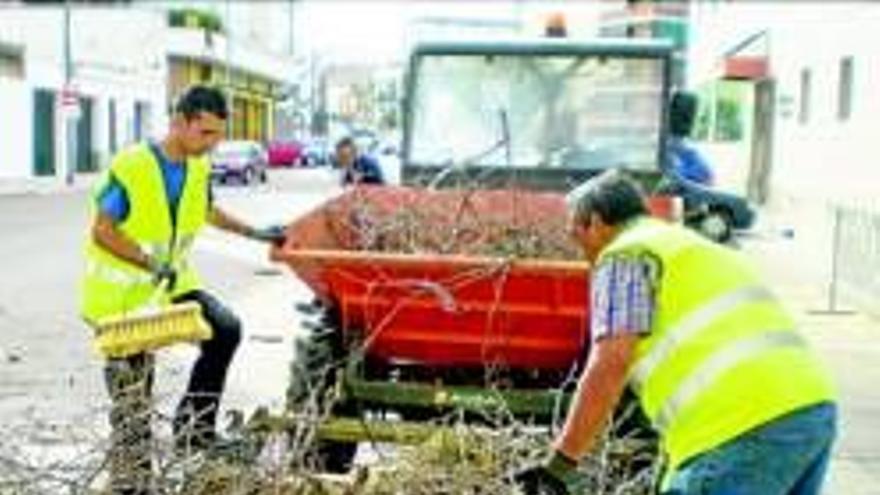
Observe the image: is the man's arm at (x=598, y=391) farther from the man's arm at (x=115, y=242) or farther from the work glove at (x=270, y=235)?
the work glove at (x=270, y=235)

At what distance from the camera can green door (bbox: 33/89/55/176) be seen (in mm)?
51531

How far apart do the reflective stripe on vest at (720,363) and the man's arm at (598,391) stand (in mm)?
146

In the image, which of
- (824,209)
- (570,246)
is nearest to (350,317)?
(570,246)

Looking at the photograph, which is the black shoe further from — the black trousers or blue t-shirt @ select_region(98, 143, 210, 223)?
blue t-shirt @ select_region(98, 143, 210, 223)

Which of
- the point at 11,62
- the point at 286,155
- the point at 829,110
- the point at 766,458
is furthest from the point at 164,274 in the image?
the point at 286,155

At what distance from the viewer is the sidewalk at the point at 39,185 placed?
4409cm

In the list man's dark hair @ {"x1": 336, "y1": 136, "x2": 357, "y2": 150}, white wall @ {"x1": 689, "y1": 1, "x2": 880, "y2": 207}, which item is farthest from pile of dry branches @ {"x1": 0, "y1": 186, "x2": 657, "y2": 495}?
white wall @ {"x1": 689, "y1": 1, "x2": 880, "y2": 207}

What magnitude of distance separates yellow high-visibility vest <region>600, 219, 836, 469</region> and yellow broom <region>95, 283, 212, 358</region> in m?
2.46

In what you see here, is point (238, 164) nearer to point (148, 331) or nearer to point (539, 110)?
point (539, 110)

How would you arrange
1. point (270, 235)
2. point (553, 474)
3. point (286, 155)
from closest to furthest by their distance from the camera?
point (553, 474) < point (270, 235) < point (286, 155)

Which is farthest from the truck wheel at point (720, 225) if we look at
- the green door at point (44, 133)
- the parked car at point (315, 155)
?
the parked car at point (315, 155)

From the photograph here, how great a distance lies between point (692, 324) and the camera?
472 centimetres

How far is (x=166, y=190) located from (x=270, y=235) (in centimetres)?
77

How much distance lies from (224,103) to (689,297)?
11.0 ft
